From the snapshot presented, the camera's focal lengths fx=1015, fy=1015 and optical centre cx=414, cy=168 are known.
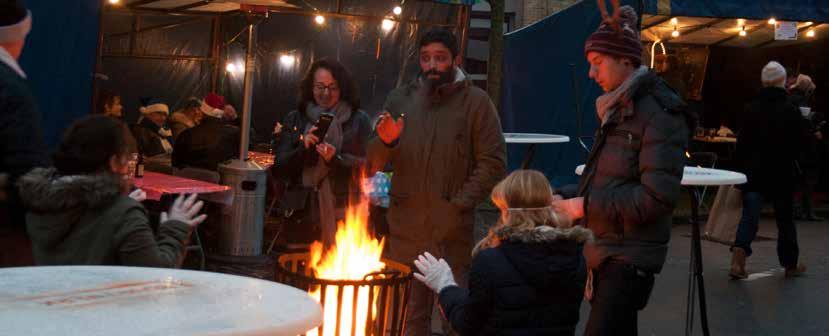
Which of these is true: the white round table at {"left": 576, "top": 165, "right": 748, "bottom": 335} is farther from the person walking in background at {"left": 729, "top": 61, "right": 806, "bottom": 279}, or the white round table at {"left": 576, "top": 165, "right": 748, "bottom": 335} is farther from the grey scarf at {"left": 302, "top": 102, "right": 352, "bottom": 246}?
the person walking in background at {"left": 729, "top": 61, "right": 806, "bottom": 279}

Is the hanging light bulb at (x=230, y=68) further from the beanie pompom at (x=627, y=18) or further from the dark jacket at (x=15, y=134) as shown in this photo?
the beanie pompom at (x=627, y=18)

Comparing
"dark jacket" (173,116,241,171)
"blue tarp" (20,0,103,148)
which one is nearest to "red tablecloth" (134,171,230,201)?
"blue tarp" (20,0,103,148)

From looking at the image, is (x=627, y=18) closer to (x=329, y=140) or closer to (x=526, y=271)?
(x=526, y=271)

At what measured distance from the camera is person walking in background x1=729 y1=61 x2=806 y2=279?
31.1 feet

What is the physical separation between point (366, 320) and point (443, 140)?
1.16 meters

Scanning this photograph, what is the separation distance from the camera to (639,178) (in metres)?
4.59

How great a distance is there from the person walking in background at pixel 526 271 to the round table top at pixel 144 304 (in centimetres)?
85

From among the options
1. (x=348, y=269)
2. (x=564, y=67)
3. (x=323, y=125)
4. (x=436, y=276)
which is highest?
(x=564, y=67)

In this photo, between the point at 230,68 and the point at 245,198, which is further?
the point at 230,68

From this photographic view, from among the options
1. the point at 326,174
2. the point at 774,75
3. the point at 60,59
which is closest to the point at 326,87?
the point at 326,174

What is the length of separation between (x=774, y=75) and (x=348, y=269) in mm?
5812

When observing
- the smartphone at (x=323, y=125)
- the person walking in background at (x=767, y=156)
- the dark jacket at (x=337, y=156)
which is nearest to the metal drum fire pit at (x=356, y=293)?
the smartphone at (x=323, y=125)

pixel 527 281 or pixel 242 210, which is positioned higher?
pixel 527 281

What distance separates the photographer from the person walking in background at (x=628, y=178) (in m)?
4.48
